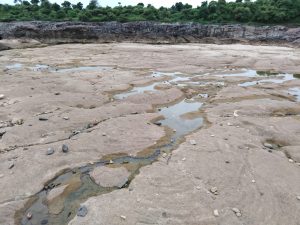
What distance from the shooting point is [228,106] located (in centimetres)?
1262

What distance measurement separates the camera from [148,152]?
8.92 meters

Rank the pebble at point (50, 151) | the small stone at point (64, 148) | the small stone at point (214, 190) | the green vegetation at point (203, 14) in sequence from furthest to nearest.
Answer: the green vegetation at point (203, 14) < the small stone at point (64, 148) < the pebble at point (50, 151) < the small stone at point (214, 190)

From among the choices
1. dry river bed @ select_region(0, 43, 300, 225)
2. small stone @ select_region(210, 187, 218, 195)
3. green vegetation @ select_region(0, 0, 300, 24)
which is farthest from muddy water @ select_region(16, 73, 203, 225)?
green vegetation @ select_region(0, 0, 300, 24)

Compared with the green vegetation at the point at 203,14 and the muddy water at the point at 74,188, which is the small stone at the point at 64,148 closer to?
the muddy water at the point at 74,188

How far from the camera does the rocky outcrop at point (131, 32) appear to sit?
145 feet

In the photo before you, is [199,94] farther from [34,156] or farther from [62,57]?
[62,57]

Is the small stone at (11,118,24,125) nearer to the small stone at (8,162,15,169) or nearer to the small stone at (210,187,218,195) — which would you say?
the small stone at (8,162,15,169)

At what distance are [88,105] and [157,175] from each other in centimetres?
623

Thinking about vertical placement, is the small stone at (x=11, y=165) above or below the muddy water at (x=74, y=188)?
above

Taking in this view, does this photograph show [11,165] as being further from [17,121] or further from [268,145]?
[268,145]

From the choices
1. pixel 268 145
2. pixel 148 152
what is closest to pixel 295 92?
pixel 268 145

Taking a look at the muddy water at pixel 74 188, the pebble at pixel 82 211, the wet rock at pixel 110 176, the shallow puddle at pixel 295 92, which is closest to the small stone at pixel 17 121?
the muddy water at pixel 74 188

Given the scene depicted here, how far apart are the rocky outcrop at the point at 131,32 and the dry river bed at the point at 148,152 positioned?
95.8 ft

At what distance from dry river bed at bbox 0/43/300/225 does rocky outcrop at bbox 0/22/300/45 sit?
29.2m
